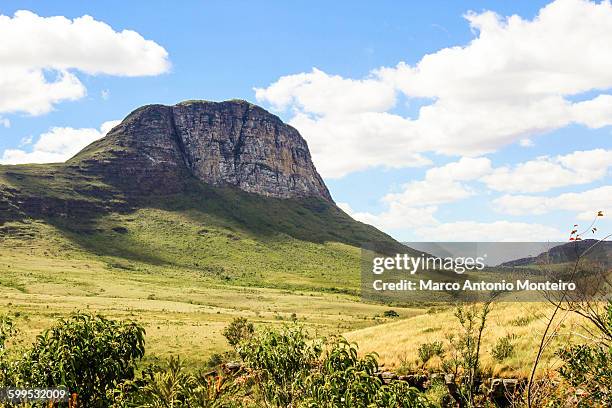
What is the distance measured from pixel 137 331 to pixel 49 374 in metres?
2.20

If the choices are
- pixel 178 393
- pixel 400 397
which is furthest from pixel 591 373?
pixel 178 393

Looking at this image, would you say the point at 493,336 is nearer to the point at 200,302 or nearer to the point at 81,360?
the point at 81,360

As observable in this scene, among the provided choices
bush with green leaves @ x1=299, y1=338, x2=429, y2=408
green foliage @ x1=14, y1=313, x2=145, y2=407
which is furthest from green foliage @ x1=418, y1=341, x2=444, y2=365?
green foliage @ x1=14, y1=313, x2=145, y2=407

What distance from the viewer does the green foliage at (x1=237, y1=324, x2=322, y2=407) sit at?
12.1 meters

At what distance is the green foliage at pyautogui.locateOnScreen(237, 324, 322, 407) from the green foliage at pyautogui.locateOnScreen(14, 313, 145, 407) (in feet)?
9.49

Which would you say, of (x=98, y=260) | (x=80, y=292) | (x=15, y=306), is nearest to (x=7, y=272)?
(x=80, y=292)

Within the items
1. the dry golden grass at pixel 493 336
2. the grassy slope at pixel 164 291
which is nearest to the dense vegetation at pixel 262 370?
the dry golden grass at pixel 493 336

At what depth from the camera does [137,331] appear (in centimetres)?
1310

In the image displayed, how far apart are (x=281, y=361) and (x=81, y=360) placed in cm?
476

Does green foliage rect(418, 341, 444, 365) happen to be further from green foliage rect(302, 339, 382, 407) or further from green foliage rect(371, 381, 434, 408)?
green foliage rect(371, 381, 434, 408)

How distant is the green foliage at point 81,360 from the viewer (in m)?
11.7

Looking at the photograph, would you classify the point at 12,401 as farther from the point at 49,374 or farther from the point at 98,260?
the point at 98,260

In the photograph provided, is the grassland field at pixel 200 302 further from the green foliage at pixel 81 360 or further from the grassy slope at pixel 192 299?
the green foliage at pixel 81 360

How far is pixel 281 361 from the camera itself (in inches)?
477
